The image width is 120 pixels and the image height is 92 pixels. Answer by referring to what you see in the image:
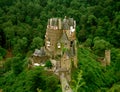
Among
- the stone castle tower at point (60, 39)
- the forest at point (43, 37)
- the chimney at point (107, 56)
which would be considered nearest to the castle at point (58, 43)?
the stone castle tower at point (60, 39)

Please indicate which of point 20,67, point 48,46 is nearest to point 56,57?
point 48,46

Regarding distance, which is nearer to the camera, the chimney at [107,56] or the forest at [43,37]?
the forest at [43,37]

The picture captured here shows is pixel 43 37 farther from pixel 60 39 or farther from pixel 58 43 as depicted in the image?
pixel 58 43

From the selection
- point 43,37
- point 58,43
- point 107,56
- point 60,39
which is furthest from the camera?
point 43,37

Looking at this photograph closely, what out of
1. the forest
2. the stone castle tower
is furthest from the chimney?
the stone castle tower

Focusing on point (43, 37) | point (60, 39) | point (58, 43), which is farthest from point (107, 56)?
point (43, 37)

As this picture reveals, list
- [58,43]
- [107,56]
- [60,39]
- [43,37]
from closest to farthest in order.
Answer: [58,43] < [60,39] < [107,56] < [43,37]

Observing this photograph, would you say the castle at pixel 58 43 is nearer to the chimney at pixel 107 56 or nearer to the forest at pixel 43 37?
the forest at pixel 43 37

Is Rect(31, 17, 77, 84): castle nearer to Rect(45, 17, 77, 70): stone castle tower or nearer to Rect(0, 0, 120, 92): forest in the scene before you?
Rect(45, 17, 77, 70): stone castle tower

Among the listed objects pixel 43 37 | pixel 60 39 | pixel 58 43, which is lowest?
pixel 43 37
